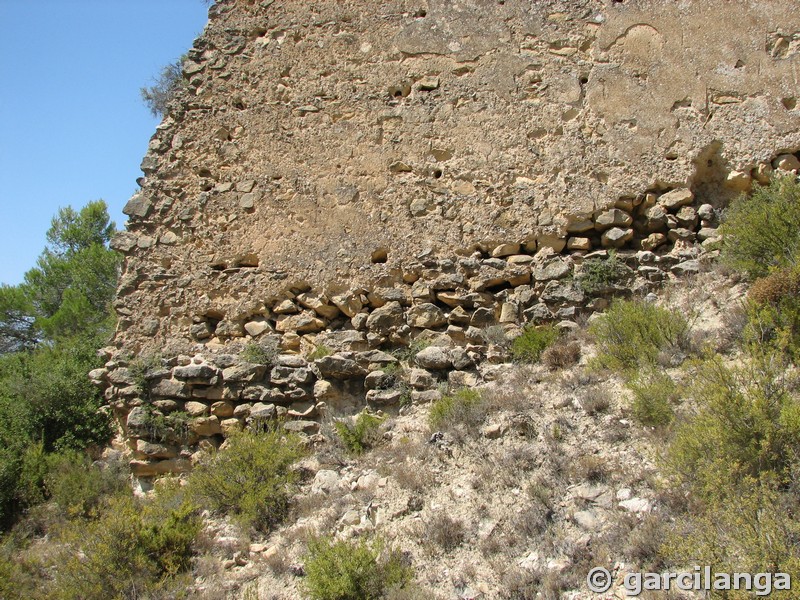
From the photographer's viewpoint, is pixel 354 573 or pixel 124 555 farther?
pixel 124 555

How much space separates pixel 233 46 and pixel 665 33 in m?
4.85

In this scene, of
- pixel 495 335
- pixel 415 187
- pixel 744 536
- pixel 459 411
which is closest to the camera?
pixel 744 536

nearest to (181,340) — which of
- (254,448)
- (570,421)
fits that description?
(254,448)

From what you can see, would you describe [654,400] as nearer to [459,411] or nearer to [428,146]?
[459,411]

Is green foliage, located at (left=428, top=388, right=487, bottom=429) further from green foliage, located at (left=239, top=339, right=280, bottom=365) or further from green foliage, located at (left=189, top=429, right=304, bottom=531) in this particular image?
green foliage, located at (left=239, top=339, right=280, bottom=365)

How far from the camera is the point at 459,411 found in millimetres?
5062

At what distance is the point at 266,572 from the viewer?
4.11 metres

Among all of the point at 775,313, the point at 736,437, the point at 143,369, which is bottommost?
the point at 736,437

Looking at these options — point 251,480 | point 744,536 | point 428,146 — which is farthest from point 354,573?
point 428,146

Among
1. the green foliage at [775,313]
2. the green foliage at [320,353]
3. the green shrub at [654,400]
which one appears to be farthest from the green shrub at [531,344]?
the green foliage at [320,353]

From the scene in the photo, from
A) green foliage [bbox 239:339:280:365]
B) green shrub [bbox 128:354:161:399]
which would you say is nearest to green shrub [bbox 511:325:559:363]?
green foliage [bbox 239:339:280:365]

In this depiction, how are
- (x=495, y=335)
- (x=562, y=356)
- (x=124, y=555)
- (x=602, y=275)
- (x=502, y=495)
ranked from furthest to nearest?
(x=602, y=275) → (x=495, y=335) → (x=562, y=356) → (x=124, y=555) → (x=502, y=495)

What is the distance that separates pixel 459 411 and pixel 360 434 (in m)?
0.90

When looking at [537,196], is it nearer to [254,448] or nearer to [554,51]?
[554,51]
